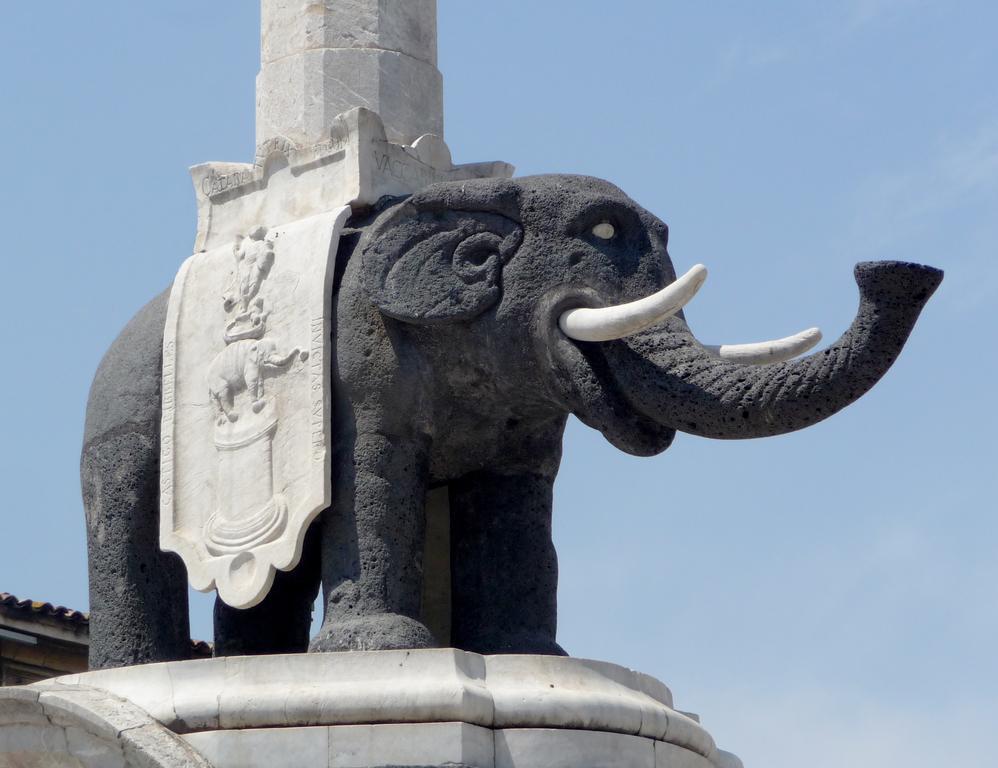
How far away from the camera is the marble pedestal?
1102cm

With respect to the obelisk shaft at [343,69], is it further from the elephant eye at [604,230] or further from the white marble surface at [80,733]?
the white marble surface at [80,733]

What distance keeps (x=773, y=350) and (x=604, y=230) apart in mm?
912

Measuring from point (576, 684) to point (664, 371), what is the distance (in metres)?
1.33

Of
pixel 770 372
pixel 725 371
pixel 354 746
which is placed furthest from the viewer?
pixel 725 371

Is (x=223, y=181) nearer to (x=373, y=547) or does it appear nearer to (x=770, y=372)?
(x=373, y=547)

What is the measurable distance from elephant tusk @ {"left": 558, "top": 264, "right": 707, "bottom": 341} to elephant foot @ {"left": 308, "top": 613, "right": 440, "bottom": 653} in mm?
1381

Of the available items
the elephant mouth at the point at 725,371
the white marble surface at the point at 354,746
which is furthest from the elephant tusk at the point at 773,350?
the white marble surface at the point at 354,746

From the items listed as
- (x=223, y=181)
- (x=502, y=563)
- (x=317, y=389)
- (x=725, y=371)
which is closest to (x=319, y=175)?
(x=223, y=181)

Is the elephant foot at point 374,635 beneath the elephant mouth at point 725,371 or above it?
beneath

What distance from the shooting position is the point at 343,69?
12859mm

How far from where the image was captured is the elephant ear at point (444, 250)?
466 inches

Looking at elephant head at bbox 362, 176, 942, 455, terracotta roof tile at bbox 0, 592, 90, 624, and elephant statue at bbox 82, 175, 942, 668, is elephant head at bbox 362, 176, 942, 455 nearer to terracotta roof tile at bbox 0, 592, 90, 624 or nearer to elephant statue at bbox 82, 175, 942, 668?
elephant statue at bbox 82, 175, 942, 668

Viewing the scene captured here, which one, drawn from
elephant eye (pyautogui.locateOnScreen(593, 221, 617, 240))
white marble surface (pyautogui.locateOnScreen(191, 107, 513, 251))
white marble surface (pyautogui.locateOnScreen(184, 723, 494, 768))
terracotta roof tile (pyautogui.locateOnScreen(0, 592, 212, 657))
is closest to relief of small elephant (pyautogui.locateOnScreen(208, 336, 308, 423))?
white marble surface (pyautogui.locateOnScreen(191, 107, 513, 251))

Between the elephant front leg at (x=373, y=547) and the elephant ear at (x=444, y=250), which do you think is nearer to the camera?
the elephant front leg at (x=373, y=547)
